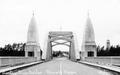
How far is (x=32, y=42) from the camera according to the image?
6041cm

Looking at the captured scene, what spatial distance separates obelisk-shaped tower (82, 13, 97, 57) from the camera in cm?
5862

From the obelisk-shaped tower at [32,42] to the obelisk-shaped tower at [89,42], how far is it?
10054 millimetres

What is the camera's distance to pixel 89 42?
5928 cm

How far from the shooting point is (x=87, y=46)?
194 feet

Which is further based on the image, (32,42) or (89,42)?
(32,42)

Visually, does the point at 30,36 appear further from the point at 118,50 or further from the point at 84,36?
the point at 118,50

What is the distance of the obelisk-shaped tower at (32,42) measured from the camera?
195 feet

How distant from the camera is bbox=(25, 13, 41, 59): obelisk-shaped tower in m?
59.3

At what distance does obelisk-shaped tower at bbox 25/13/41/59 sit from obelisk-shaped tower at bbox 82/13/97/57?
1005 centimetres

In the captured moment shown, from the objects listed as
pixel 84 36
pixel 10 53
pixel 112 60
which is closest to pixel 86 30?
pixel 84 36

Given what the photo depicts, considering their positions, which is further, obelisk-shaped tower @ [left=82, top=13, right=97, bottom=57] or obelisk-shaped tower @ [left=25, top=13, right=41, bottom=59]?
obelisk-shaped tower @ [left=25, top=13, right=41, bottom=59]

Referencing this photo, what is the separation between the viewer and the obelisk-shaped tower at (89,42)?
58625 millimetres

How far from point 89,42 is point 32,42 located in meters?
12.3

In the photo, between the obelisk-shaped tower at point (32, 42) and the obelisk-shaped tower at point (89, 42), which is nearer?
the obelisk-shaped tower at point (89, 42)
